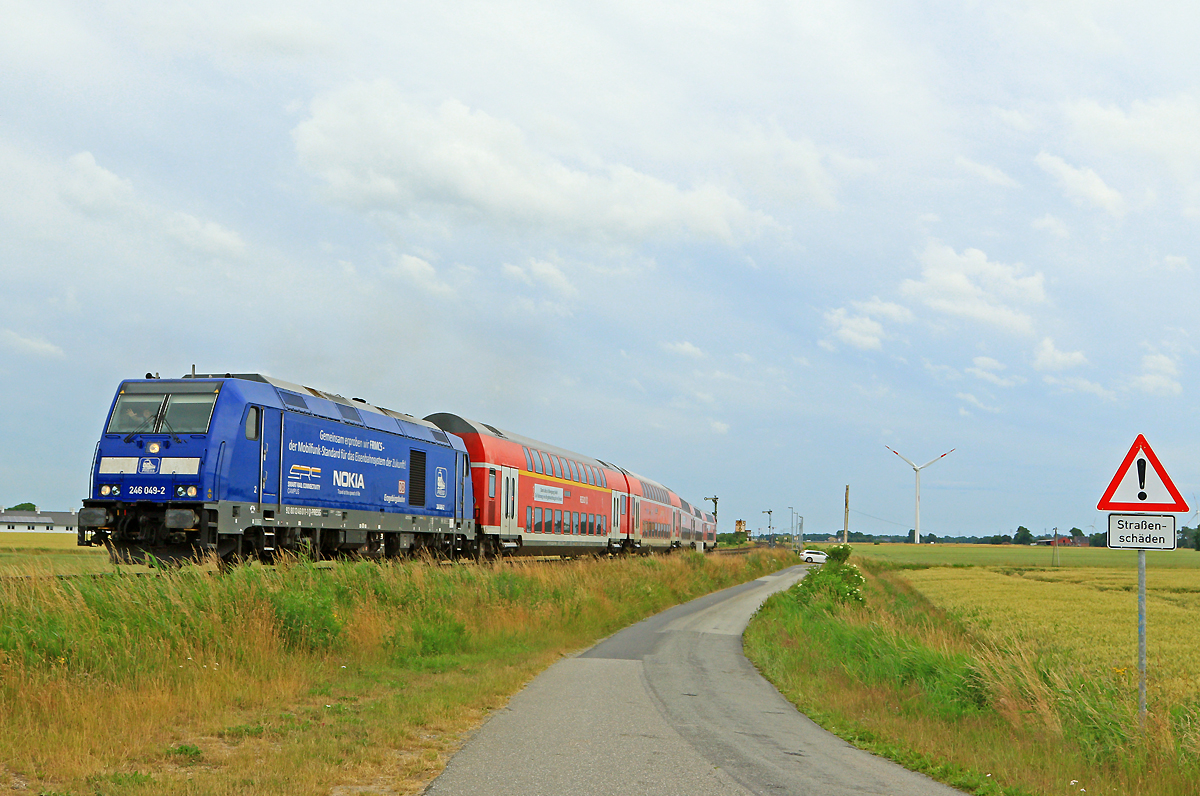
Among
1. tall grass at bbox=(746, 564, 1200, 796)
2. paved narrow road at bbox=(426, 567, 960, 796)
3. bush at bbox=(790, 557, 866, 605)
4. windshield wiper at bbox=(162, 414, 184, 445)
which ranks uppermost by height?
windshield wiper at bbox=(162, 414, 184, 445)

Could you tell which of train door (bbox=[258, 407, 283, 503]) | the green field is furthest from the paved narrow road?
the green field

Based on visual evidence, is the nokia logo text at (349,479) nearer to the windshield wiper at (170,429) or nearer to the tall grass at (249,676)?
the windshield wiper at (170,429)

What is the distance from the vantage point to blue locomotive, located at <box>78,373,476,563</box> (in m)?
18.8

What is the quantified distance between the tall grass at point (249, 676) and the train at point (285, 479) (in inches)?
105

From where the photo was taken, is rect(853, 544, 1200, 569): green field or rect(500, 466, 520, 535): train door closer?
rect(500, 466, 520, 535): train door

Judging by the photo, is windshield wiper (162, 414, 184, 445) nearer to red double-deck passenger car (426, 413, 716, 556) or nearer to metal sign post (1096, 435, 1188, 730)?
red double-deck passenger car (426, 413, 716, 556)

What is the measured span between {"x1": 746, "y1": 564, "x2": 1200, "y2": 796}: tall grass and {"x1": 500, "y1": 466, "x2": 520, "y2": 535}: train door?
1490 cm

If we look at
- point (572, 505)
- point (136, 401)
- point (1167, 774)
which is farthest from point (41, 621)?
point (572, 505)

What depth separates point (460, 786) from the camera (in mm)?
7809

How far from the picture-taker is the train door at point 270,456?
20.3 m

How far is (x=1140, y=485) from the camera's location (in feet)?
Result: 39.9

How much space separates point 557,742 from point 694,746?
142 cm

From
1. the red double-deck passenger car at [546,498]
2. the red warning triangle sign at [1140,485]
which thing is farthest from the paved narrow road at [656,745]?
the red double-deck passenger car at [546,498]

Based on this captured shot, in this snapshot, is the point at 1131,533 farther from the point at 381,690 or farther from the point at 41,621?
the point at 41,621
